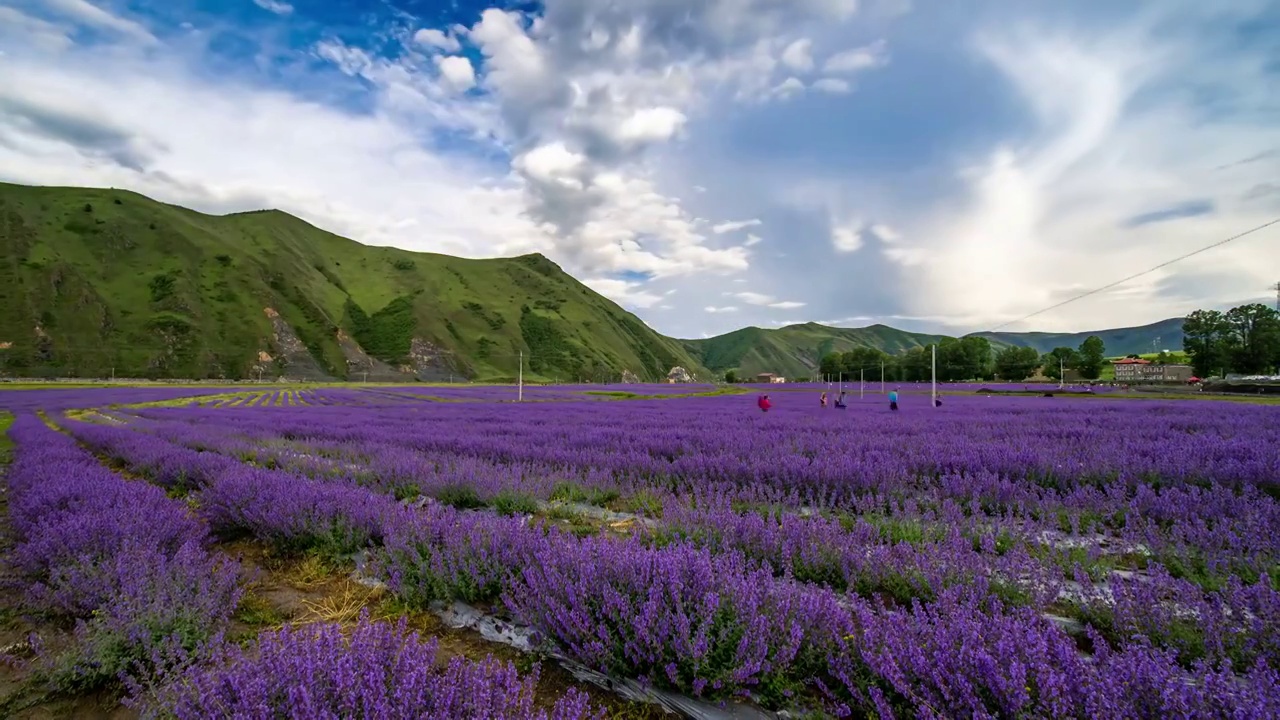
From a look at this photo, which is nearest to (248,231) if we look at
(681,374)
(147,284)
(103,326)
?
(147,284)

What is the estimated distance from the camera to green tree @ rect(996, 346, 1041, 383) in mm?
84562

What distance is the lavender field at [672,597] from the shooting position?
4.96 feet

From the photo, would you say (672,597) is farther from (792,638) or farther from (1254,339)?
(1254,339)

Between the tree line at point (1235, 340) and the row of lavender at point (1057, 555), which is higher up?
the tree line at point (1235, 340)

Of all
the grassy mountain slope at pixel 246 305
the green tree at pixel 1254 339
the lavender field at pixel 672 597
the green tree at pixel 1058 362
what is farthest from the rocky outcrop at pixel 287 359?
the green tree at pixel 1254 339

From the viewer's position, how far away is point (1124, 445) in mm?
6621

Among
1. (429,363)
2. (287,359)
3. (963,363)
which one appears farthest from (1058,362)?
(287,359)

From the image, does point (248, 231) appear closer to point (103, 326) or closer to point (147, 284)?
point (147, 284)

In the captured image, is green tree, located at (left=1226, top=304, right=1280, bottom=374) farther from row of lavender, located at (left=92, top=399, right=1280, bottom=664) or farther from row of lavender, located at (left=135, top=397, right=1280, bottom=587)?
row of lavender, located at (left=92, top=399, right=1280, bottom=664)

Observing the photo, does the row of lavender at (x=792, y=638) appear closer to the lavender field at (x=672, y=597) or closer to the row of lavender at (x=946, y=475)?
the lavender field at (x=672, y=597)

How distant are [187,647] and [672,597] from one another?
6.95 ft

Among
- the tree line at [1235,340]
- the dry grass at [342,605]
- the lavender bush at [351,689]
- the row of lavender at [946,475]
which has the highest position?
the tree line at [1235,340]

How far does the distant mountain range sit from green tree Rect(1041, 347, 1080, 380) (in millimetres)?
84643

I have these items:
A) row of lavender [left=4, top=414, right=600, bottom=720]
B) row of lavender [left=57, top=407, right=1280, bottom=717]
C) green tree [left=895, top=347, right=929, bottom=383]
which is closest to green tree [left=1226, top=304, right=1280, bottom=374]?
green tree [left=895, top=347, right=929, bottom=383]
